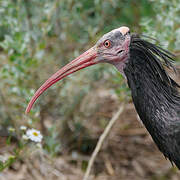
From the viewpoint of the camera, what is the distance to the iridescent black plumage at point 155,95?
2.95m

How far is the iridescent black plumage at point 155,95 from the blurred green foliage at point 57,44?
843mm

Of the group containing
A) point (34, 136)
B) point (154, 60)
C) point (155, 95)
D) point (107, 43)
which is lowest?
point (34, 136)

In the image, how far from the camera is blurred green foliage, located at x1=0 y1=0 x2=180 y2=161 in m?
4.09

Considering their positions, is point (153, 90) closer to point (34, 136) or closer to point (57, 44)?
point (34, 136)

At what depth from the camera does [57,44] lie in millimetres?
5188

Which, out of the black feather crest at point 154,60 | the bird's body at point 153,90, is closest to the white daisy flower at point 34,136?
the bird's body at point 153,90

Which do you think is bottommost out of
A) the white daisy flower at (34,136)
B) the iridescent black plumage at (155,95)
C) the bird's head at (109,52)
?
the white daisy flower at (34,136)

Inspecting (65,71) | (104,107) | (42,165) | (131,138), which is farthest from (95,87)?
(65,71)

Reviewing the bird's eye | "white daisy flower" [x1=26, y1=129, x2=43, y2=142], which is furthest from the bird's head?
"white daisy flower" [x1=26, y1=129, x2=43, y2=142]

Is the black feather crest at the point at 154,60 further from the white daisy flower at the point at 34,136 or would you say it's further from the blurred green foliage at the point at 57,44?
the white daisy flower at the point at 34,136

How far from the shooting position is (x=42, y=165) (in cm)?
455

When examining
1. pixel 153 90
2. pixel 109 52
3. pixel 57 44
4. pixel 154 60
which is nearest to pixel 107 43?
pixel 109 52

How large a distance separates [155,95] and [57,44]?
2.48 m

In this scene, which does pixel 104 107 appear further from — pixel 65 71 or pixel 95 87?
pixel 65 71
